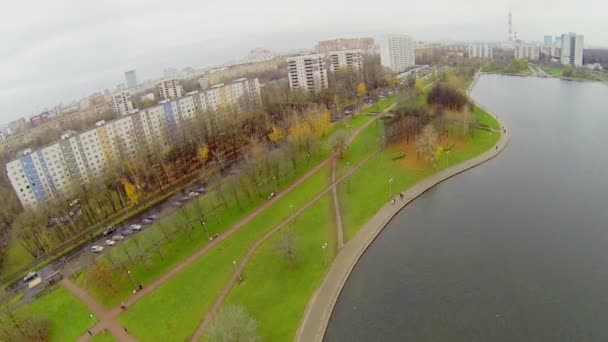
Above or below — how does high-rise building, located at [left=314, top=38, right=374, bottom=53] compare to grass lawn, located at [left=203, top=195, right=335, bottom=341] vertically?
above

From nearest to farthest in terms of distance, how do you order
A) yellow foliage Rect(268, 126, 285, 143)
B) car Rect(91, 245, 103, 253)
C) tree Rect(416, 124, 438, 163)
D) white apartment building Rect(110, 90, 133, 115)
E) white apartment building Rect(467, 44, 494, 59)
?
1. car Rect(91, 245, 103, 253)
2. tree Rect(416, 124, 438, 163)
3. yellow foliage Rect(268, 126, 285, 143)
4. white apartment building Rect(110, 90, 133, 115)
5. white apartment building Rect(467, 44, 494, 59)

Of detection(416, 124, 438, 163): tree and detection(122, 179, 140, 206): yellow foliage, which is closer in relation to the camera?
detection(122, 179, 140, 206): yellow foliage

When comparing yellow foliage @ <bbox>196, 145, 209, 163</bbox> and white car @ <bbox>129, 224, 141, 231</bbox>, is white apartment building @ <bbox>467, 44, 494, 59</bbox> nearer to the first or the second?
yellow foliage @ <bbox>196, 145, 209, 163</bbox>

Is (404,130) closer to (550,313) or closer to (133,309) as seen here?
(550,313)

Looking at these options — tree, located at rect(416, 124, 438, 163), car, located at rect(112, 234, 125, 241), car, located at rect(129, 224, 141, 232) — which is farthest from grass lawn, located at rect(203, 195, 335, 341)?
tree, located at rect(416, 124, 438, 163)

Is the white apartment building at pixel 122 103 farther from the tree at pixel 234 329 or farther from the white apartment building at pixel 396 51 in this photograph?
the tree at pixel 234 329

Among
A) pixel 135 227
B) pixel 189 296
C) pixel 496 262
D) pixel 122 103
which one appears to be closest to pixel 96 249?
pixel 135 227

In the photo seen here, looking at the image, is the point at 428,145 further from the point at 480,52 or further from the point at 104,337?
the point at 480,52
